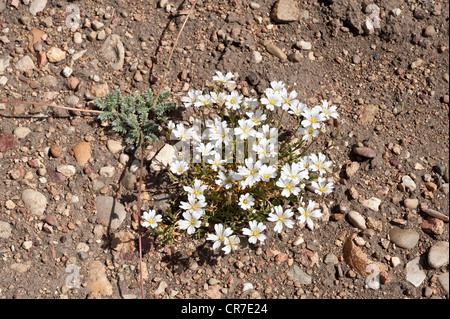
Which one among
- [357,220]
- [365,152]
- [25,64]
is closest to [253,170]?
[357,220]

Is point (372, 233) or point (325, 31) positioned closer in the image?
point (372, 233)

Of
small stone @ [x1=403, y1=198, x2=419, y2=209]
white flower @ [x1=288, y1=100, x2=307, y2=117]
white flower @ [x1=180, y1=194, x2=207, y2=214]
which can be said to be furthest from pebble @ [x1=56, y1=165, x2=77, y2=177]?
small stone @ [x1=403, y1=198, x2=419, y2=209]

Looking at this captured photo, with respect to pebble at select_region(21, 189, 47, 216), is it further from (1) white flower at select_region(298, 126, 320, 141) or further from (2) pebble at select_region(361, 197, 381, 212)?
(2) pebble at select_region(361, 197, 381, 212)

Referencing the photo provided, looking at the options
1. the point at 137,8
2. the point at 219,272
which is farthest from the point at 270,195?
the point at 137,8

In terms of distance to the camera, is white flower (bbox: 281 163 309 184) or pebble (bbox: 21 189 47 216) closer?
white flower (bbox: 281 163 309 184)

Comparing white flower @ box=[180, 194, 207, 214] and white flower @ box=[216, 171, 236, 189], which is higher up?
white flower @ box=[216, 171, 236, 189]

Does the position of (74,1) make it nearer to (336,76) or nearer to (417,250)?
(336,76)
